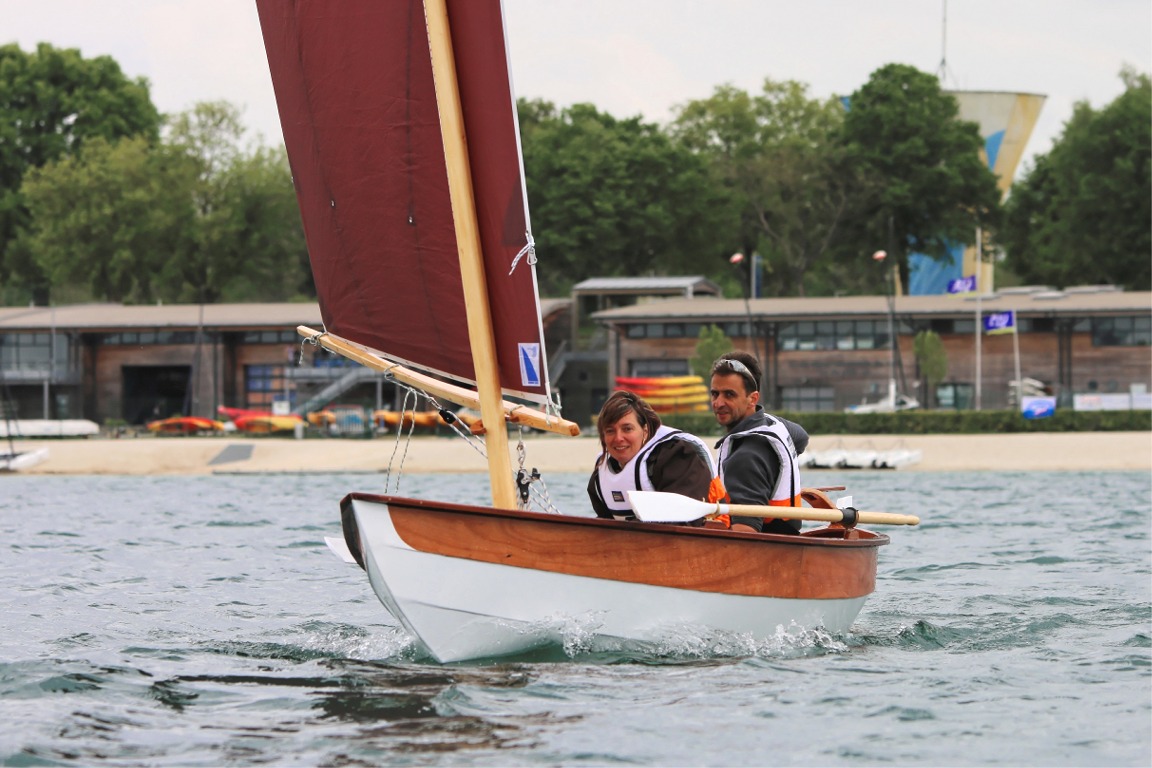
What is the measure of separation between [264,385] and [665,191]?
20505 mm

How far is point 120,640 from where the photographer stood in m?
10.9

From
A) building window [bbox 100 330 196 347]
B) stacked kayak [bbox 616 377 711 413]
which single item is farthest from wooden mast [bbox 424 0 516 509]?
building window [bbox 100 330 196 347]

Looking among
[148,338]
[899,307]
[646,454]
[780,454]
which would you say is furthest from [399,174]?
[148,338]

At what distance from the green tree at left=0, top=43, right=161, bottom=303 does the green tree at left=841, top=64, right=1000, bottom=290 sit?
35820 millimetres

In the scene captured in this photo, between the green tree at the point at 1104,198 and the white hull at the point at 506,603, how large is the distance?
194 feet

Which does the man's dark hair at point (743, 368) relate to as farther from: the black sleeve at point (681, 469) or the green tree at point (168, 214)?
the green tree at point (168, 214)

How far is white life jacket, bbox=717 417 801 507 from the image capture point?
381 inches

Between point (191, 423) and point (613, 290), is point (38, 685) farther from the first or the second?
point (613, 290)

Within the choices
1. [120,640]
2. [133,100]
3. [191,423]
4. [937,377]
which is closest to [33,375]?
[191,423]

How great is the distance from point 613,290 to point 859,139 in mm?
14852

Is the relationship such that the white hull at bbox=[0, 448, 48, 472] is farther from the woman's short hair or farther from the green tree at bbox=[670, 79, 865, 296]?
the woman's short hair

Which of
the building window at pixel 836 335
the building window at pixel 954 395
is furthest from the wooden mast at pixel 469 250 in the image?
the building window at pixel 836 335

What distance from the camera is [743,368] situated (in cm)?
969

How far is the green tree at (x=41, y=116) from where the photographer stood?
77250mm
